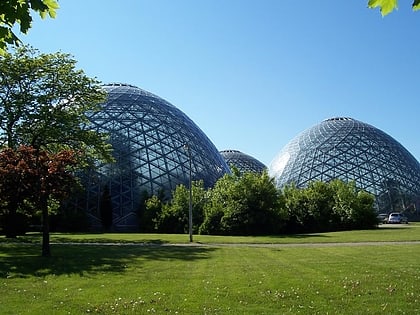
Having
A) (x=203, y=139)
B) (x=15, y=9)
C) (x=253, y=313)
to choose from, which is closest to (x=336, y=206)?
(x=203, y=139)

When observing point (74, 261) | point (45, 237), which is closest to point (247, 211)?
point (45, 237)

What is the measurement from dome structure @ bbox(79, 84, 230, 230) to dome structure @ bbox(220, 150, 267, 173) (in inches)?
2298

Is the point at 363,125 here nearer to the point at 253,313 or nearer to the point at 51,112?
the point at 51,112

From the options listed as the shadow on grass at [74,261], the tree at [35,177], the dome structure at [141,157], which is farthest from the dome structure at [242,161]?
the tree at [35,177]

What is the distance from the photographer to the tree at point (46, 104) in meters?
32.8

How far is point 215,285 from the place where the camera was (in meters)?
11.7

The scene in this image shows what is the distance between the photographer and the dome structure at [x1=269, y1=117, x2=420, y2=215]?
87.4m

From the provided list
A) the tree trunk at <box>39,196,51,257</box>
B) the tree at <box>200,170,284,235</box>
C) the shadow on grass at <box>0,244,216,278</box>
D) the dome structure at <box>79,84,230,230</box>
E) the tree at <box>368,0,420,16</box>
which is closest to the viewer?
the tree at <box>368,0,420,16</box>

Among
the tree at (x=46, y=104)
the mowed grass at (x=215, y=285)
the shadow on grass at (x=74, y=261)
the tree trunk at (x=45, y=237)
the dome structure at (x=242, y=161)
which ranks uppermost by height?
the dome structure at (x=242, y=161)

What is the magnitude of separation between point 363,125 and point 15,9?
103652mm

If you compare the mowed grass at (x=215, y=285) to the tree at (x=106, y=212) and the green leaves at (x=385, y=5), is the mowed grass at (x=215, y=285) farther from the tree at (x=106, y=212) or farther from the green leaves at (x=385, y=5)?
the tree at (x=106, y=212)

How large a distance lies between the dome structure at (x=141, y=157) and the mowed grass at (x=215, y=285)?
35.2 metres

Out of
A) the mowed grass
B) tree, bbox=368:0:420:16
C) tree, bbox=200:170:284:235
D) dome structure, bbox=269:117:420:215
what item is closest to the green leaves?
tree, bbox=368:0:420:16

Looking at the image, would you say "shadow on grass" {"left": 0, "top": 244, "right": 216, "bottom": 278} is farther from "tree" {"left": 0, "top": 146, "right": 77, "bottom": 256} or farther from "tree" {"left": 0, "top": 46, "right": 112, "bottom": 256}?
"tree" {"left": 0, "top": 46, "right": 112, "bottom": 256}
